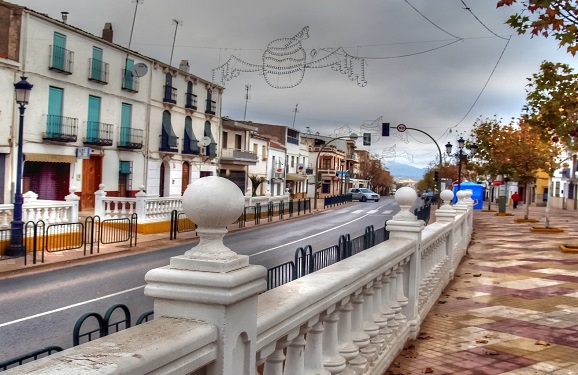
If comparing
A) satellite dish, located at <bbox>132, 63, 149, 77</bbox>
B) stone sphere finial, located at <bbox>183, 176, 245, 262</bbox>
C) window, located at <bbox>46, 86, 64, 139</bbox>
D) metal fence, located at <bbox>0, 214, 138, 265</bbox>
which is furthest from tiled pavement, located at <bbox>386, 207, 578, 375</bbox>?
satellite dish, located at <bbox>132, 63, 149, 77</bbox>

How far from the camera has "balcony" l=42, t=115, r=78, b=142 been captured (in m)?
23.2

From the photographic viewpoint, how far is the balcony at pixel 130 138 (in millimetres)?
28531

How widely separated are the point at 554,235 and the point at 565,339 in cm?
1501

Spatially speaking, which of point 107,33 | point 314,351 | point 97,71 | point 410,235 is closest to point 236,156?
point 107,33

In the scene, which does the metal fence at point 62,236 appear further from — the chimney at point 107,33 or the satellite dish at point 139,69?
the chimney at point 107,33

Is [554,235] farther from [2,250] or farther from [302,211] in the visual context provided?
[302,211]

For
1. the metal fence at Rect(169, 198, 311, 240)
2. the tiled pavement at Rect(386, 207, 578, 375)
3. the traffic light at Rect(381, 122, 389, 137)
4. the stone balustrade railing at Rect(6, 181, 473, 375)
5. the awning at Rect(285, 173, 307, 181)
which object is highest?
the traffic light at Rect(381, 122, 389, 137)

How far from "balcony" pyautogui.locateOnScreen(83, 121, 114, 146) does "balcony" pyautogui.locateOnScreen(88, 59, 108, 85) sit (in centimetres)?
222

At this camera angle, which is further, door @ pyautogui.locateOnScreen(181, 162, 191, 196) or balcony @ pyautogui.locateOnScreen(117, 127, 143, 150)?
door @ pyautogui.locateOnScreen(181, 162, 191, 196)

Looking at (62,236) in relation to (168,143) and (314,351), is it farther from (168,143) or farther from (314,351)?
(168,143)

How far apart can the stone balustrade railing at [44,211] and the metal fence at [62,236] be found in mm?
230

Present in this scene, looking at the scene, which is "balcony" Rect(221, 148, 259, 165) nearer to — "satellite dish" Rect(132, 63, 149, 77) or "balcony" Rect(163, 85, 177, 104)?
"balcony" Rect(163, 85, 177, 104)

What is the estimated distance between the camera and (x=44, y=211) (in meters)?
15.2

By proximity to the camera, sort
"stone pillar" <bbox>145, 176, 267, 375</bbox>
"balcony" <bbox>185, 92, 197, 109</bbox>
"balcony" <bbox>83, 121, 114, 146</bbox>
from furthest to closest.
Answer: "balcony" <bbox>185, 92, 197, 109</bbox>
"balcony" <bbox>83, 121, 114, 146</bbox>
"stone pillar" <bbox>145, 176, 267, 375</bbox>
